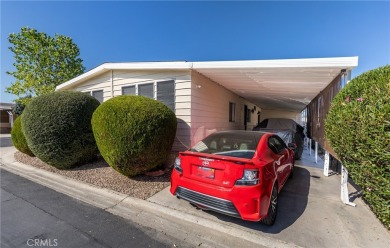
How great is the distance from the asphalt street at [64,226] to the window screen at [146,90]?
403cm

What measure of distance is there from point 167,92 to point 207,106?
1651mm

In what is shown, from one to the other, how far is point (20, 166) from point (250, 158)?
777 centimetres

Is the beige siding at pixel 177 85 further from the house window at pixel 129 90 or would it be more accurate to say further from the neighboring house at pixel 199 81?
the house window at pixel 129 90

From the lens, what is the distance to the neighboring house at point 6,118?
21.8 metres

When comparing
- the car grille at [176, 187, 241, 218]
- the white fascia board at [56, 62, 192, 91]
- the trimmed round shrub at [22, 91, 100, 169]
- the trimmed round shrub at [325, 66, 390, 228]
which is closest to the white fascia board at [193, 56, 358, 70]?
the white fascia board at [56, 62, 192, 91]

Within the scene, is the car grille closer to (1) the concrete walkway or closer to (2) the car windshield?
(1) the concrete walkway

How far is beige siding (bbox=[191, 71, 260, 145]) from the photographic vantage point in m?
6.36

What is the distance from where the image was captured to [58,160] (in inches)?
217

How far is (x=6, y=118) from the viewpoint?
23.3m

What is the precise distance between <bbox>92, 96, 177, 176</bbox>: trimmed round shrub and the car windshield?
1457 mm

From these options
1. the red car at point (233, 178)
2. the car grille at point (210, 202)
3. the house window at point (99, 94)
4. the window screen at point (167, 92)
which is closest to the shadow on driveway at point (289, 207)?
the red car at point (233, 178)

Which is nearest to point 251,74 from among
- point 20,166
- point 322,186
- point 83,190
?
point 322,186

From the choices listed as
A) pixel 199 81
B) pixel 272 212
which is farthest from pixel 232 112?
pixel 272 212

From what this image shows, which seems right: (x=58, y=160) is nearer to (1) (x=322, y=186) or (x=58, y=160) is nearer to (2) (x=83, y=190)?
(2) (x=83, y=190)
